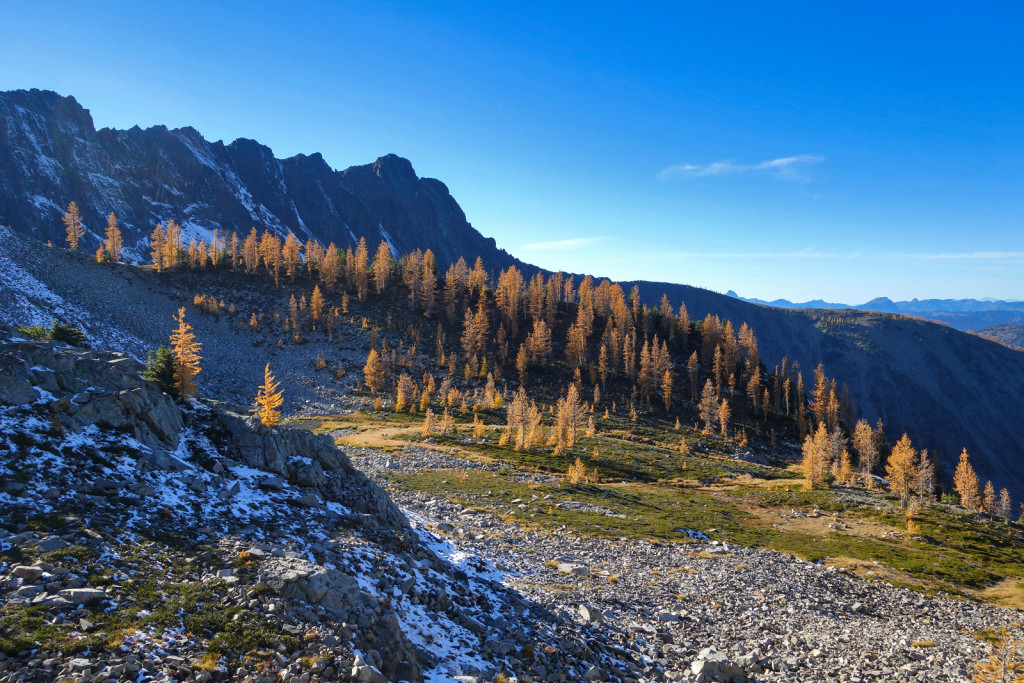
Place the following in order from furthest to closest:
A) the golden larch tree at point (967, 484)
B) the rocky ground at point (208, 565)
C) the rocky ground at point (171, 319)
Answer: the rocky ground at point (171, 319), the golden larch tree at point (967, 484), the rocky ground at point (208, 565)

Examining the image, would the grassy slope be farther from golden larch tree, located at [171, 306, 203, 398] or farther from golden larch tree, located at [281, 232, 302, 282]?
golden larch tree, located at [281, 232, 302, 282]

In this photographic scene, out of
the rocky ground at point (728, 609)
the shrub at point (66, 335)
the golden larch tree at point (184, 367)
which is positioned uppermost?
the shrub at point (66, 335)

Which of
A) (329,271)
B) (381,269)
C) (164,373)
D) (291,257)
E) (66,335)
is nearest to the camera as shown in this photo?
(164,373)

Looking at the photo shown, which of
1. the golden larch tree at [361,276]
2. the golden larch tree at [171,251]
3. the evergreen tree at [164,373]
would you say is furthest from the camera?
the golden larch tree at [361,276]

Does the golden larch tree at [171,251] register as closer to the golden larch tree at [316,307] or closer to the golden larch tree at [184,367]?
the golden larch tree at [316,307]

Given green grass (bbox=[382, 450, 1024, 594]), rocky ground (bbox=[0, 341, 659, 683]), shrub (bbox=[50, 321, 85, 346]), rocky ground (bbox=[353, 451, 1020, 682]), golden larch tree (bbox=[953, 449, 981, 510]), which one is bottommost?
golden larch tree (bbox=[953, 449, 981, 510])

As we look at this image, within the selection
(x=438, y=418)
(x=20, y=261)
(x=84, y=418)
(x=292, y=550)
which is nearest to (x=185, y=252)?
(x=20, y=261)

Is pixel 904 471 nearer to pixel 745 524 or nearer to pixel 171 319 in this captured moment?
pixel 745 524

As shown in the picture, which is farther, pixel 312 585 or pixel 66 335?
pixel 66 335

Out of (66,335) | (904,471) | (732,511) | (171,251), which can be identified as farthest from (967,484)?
(171,251)

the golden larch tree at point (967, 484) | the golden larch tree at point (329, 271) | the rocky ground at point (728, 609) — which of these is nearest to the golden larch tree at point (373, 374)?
the golden larch tree at point (329, 271)

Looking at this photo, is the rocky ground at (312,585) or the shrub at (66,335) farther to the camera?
the shrub at (66,335)

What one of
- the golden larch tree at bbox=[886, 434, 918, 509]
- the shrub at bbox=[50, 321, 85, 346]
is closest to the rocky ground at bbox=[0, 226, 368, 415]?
the shrub at bbox=[50, 321, 85, 346]

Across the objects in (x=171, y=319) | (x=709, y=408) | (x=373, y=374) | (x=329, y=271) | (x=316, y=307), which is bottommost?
(x=709, y=408)
